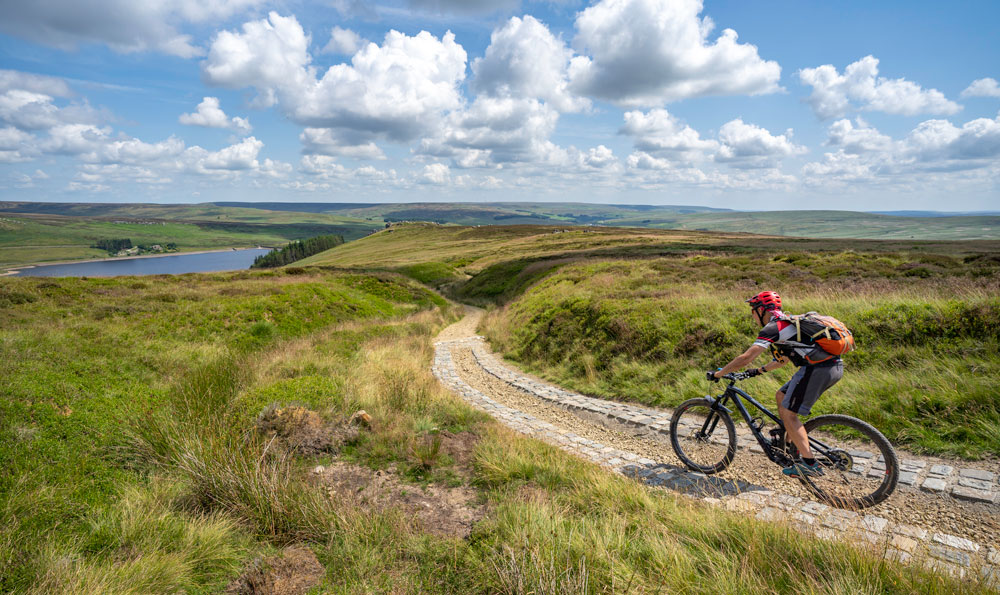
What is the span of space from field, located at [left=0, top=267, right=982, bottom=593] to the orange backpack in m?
2.45

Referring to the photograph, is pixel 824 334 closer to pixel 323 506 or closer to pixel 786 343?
pixel 786 343

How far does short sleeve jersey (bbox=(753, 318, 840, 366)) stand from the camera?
5.38m

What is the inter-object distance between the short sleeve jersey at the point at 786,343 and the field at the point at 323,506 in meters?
2.24

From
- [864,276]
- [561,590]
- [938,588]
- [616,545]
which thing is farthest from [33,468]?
[864,276]

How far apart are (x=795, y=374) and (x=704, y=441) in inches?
76.9

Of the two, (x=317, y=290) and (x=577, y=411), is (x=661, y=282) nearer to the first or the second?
(x=577, y=411)

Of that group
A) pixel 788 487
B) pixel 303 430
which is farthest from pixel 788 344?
pixel 303 430

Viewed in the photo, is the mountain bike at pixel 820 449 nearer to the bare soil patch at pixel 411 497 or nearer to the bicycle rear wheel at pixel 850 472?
the bicycle rear wheel at pixel 850 472

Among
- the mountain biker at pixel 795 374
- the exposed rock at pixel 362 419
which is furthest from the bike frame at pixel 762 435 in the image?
the exposed rock at pixel 362 419

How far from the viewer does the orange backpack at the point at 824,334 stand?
520 centimetres

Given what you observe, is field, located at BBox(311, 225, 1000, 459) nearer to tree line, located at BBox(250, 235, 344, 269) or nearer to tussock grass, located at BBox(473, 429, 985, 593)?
tussock grass, located at BBox(473, 429, 985, 593)

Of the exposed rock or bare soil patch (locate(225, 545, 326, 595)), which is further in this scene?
the exposed rock

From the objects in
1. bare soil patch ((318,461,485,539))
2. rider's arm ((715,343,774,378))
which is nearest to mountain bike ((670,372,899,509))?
rider's arm ((715,343,774,378))

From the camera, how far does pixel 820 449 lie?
563 centimetres
